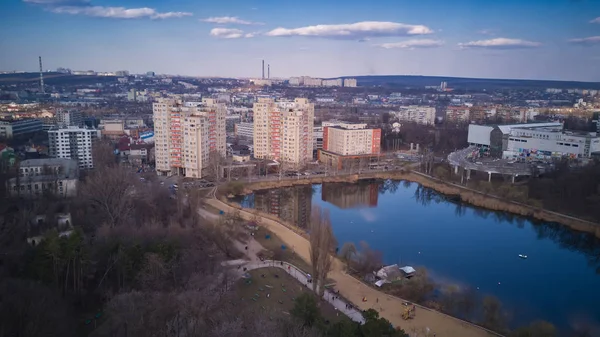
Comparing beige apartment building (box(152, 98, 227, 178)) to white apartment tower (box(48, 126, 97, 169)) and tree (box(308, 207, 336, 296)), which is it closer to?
white apartment tower (box(48, 126, 97, 169))

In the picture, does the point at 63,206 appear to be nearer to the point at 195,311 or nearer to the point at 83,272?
the point at 83,272

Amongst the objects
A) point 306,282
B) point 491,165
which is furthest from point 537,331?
point 491,165

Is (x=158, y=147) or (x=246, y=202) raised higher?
(x=158, y=147)

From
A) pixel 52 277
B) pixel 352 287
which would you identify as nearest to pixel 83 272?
pixel 52 277

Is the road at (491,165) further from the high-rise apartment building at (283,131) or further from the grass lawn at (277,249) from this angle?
the grass lawn at (277,249)

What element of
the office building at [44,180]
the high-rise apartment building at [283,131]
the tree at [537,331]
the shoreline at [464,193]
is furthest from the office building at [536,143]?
the office building at [44,180]

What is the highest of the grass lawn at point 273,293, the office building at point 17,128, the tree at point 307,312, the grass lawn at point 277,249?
the office building at point 17,128

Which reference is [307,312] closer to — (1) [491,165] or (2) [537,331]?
(2) [537,331]
